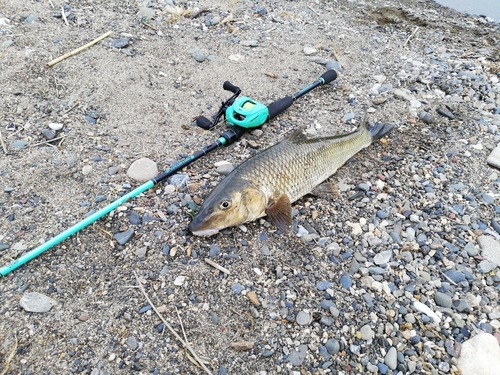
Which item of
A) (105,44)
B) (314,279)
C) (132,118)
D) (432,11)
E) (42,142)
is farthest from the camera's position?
(432,11)

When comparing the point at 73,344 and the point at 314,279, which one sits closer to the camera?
the point at 73,344

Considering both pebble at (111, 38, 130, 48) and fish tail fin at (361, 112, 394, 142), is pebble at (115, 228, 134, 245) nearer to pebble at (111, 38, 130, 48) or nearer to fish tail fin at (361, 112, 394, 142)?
fish tail fin at (361, 112, 394, 142)

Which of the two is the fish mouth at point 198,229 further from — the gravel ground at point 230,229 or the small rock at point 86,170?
the small rock at point 86,170

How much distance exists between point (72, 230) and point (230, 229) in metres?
1.55

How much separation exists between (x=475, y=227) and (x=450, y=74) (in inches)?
144

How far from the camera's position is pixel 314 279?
387 cm

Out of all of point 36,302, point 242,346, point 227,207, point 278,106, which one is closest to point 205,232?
point 227,207

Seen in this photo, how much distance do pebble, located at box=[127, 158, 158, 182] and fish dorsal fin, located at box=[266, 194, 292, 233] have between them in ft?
5.02

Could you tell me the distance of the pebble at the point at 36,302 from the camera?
347 centimetres

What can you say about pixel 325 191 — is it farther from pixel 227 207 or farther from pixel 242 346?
pixel 242 346

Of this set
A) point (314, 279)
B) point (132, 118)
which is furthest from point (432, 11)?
point (314, 279)

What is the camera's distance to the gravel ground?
3.39 metres

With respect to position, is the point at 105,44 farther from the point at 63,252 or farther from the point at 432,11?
the point at 432,11

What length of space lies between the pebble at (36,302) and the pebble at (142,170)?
1670mm
